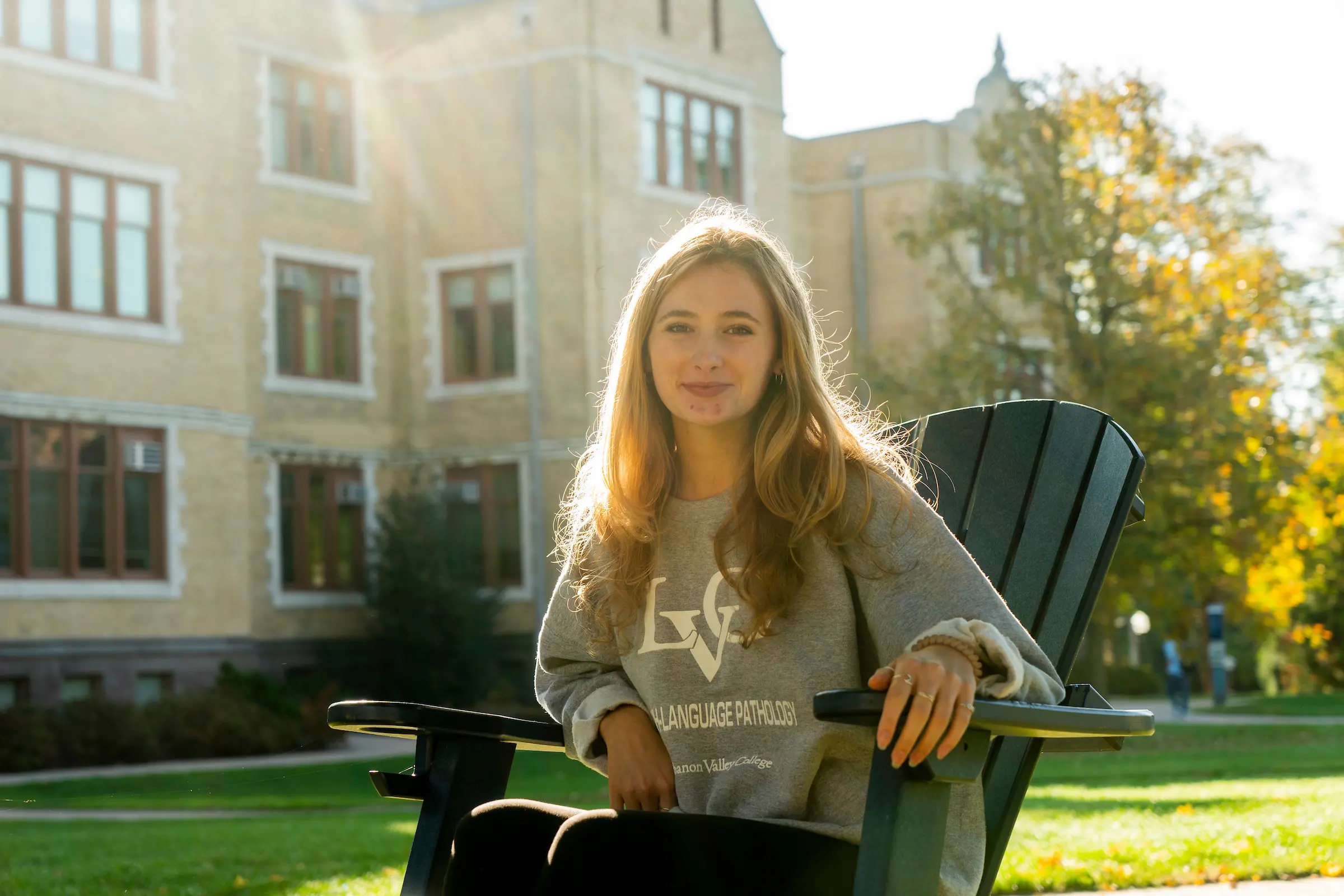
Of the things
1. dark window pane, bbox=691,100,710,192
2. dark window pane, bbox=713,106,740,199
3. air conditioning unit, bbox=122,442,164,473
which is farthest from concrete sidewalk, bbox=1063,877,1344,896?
dark window pane, bbox=713,106,740,199

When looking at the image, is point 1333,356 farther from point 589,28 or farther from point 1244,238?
point 589,28

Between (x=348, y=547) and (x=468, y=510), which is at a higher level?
(x=468, y=510)

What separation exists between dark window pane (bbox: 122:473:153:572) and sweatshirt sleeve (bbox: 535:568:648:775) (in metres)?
18.1

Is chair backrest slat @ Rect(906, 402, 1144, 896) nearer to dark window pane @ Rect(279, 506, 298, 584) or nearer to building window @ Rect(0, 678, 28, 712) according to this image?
building window @ Rect(0, 678, 28, 712)

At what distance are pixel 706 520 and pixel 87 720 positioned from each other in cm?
1626

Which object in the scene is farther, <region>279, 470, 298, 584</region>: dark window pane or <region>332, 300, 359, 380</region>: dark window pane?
<region>332, 300, 359, 380</region>: dark window pane

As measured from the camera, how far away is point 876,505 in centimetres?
259

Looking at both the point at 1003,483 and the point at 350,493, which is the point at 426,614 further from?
the point at 1003,483

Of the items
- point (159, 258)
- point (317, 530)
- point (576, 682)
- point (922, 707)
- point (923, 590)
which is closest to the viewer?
point (922, 707)

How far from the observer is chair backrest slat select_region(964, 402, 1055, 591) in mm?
3393

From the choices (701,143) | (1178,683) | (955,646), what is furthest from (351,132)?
(955,646)

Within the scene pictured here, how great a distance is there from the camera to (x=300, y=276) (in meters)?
23.7

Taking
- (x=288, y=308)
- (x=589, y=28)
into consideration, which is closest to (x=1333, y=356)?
(x=589, y=28)

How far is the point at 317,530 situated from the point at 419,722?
21321 mm
